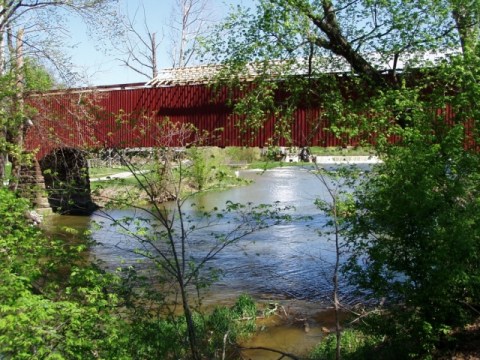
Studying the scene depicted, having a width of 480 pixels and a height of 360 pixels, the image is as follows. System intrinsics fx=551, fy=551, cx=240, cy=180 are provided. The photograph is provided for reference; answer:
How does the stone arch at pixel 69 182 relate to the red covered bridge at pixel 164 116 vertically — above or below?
below

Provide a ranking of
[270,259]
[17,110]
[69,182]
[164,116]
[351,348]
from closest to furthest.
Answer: [351,348]
[69,182]
[17,110]
[270,259]
[164,116]

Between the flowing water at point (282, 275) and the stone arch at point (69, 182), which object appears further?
the flowing water at point (282, 275)

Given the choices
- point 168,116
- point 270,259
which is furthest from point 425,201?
point 168,116

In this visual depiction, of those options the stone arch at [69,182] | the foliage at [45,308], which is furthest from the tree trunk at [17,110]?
the foliage at [45,308]

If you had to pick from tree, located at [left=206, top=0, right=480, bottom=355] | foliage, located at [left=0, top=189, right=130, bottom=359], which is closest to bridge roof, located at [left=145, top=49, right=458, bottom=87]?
tree, located at [left=206, top=0, right=480, bottom=355]

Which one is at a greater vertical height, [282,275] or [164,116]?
[164,116]

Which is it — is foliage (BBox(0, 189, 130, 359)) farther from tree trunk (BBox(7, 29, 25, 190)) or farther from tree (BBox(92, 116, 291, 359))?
tree trunk (BBox(7, 29, 25, 190))

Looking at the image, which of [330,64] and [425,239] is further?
[330,64]

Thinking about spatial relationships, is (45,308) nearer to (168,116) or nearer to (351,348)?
(351,348)

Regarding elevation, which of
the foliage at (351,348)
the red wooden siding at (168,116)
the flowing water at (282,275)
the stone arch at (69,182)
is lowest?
the flowing water at (282,275)

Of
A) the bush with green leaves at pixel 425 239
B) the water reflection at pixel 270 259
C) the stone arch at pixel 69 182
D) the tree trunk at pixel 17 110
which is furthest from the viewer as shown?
the tree trunk at pixel 17 110

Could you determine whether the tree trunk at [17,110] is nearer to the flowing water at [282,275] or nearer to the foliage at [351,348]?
the flowing water at [282,275]

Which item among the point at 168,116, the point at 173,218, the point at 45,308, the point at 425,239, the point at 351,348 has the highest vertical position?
the point at 168,116

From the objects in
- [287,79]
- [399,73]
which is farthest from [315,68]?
[399,73]
